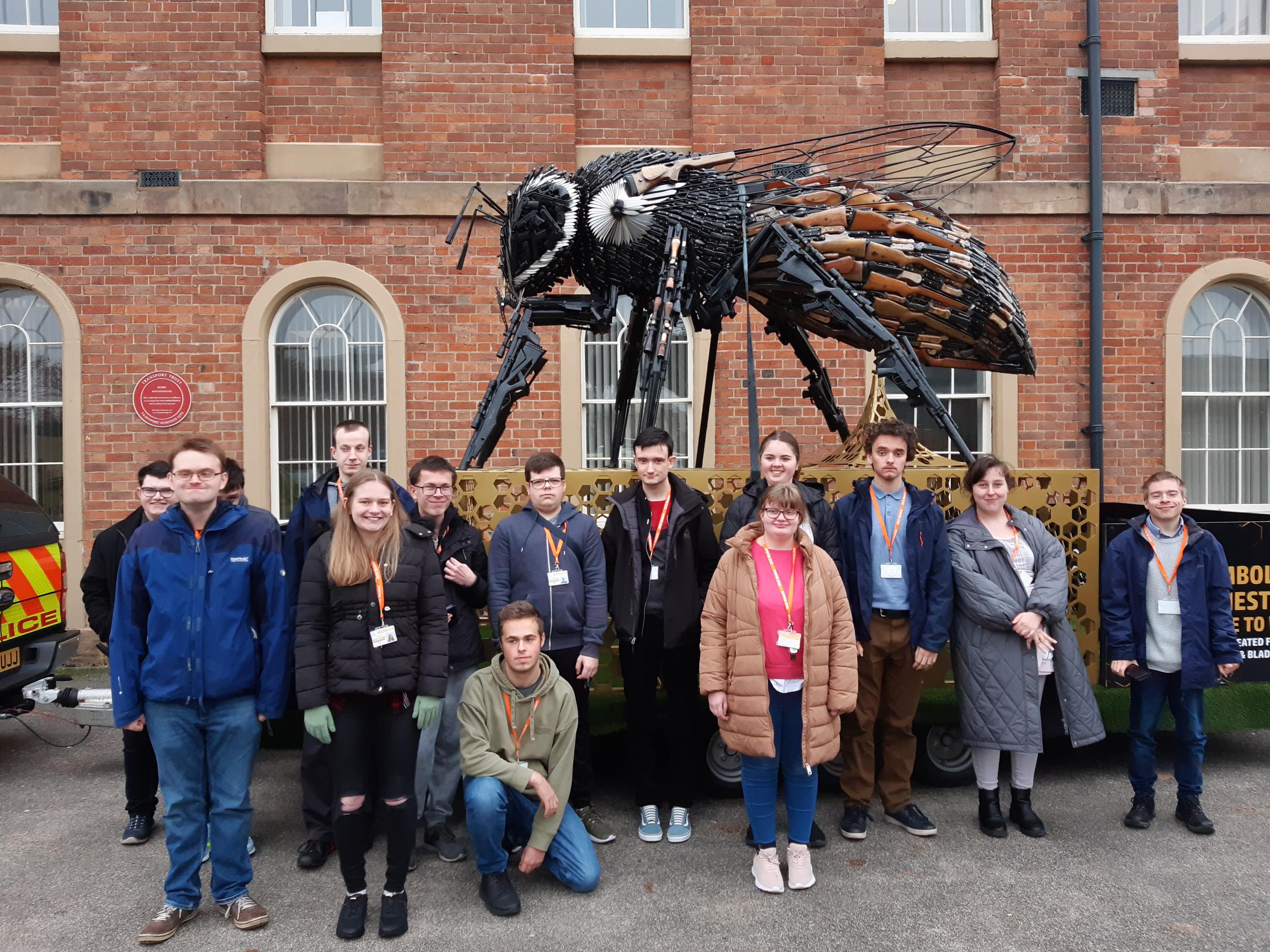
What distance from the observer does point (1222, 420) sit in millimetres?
8977

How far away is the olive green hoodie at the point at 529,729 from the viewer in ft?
12.0

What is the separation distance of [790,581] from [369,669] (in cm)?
165

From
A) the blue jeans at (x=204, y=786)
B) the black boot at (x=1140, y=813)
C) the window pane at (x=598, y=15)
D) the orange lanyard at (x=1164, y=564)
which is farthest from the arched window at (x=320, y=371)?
the black boot at (x=1140, y=813)

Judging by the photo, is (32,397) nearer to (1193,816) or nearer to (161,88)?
(161,88)

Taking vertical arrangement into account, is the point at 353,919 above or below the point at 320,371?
below

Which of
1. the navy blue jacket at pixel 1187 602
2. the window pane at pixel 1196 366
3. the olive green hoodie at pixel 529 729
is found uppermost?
the window pane at pixel 1196 366

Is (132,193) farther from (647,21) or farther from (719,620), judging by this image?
(719,620)

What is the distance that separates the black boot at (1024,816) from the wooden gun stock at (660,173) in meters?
3.59

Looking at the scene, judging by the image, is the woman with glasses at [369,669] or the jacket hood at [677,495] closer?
the woman with glasses at [369,669]

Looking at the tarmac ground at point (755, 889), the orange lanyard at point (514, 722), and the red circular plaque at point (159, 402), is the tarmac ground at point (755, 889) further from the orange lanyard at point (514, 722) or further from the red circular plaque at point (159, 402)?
the red circular plaque at point (159, 402)

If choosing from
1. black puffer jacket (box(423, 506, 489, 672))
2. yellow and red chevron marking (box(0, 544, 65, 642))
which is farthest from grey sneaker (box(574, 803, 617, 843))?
yellow and red chevron marking (box(0, 544, 65, 642))

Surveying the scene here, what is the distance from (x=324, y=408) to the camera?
8422 millimetres

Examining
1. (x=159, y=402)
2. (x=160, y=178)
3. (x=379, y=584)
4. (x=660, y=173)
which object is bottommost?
(x=379, y=584)

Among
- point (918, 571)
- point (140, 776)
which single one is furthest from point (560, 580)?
point (140, 776)
